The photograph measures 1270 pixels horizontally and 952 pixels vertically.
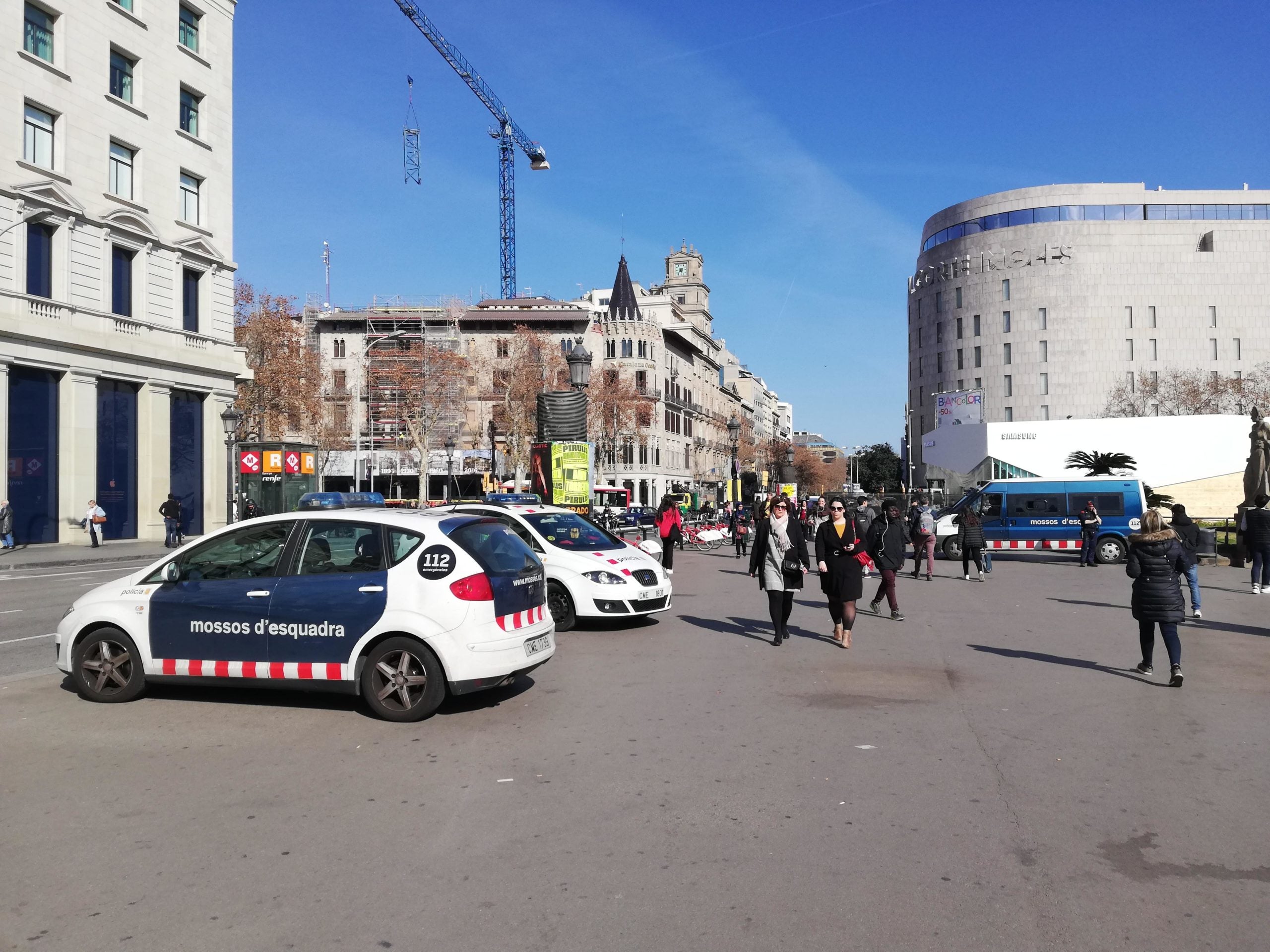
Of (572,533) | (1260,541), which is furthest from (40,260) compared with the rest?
(1260,541)

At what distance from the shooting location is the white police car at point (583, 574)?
12.3m

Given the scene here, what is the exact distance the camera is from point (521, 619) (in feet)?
25.9

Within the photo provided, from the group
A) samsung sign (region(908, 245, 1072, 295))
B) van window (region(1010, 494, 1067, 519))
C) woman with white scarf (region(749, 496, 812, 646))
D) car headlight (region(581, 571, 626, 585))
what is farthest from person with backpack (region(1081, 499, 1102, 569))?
samsung sign (region(908, 245, 1072, 295))

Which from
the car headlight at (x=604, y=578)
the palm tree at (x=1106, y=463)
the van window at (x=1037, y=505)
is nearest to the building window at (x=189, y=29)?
the car headlight at (x=604, y=578)

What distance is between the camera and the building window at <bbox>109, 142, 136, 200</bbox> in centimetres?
3228

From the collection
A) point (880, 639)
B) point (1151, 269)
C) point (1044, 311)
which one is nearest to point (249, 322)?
point (880, 639)

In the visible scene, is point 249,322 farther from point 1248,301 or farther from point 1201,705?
point 1248,301

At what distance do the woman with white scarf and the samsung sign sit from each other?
90776 mm

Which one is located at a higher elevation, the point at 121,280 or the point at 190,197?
the point at 190,197

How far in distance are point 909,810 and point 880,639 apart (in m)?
6.85

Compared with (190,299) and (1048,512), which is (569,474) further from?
(190,299)

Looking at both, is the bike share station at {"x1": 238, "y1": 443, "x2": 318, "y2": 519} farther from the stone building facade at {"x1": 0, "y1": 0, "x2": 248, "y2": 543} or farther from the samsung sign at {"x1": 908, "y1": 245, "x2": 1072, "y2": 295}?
the samsung sign at {"x1": 908, "y1": 245, "x2": 1072, "y2": 295}

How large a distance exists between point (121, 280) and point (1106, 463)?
36076 millimetres

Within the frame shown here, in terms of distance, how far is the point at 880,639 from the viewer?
12.1 m
